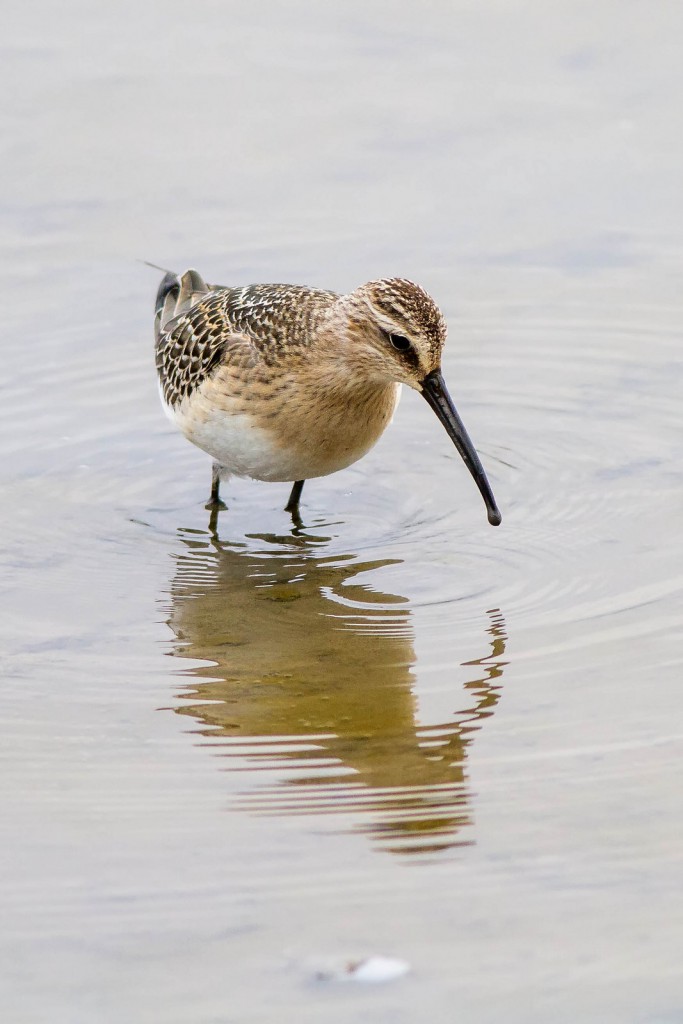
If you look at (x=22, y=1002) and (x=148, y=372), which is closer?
(x=22, y=1002)

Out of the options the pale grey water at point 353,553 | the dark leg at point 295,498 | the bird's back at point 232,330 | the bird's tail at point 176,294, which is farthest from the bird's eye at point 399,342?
the bird's tail at point 176,294

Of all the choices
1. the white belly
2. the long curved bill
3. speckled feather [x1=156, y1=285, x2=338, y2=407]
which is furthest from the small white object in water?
speckled feather [x1=156, y1=285, x2=338, y2=407]

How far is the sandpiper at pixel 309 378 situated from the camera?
7.95 meters

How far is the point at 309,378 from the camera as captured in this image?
8.46m

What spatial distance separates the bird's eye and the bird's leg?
5.47 ft

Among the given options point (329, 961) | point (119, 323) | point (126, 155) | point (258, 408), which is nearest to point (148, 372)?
point (119, 323)

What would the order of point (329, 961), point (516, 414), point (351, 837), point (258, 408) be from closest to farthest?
point (329, 961) → point (351, 837) → point (258, 408) → point (516, 414)

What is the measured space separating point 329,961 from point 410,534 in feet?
13.3

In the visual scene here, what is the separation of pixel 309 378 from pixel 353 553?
0.96m

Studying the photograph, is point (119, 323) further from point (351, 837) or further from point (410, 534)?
point (351, 837)

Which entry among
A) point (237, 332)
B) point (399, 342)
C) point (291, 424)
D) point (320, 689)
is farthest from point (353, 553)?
point (320, 689)

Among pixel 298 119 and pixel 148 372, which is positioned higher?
pixel 298 119

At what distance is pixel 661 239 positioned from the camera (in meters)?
11.8

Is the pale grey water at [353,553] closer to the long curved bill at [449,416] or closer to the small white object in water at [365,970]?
the small white object in water at [365,970]
